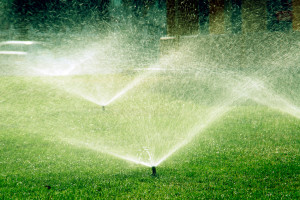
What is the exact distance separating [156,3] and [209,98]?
1365 cm

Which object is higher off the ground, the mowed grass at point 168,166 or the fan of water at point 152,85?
the mowed grass at point 168,166

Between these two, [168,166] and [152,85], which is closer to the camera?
[168,166]

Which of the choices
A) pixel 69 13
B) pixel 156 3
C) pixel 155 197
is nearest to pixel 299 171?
pixel 155 197

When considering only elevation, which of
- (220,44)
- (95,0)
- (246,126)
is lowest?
(220,44)

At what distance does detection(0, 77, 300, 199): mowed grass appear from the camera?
294 cm

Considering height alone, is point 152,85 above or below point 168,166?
below

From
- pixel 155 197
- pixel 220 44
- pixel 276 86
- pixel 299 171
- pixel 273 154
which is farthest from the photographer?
pixel 220 44

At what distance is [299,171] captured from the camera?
3336 mm

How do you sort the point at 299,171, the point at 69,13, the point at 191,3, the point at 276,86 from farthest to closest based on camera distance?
the point at 69,13
the point at 191,3
the point at 276,86
the point at 299,171

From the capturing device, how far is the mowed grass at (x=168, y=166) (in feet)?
9.66

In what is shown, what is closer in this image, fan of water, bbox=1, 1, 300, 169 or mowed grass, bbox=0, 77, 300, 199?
mowed grass, bbox=0, 77, 300, 199

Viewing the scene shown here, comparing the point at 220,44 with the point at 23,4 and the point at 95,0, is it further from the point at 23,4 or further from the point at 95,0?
the point at 23,4

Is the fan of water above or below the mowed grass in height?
below

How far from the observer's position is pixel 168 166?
3561mm
